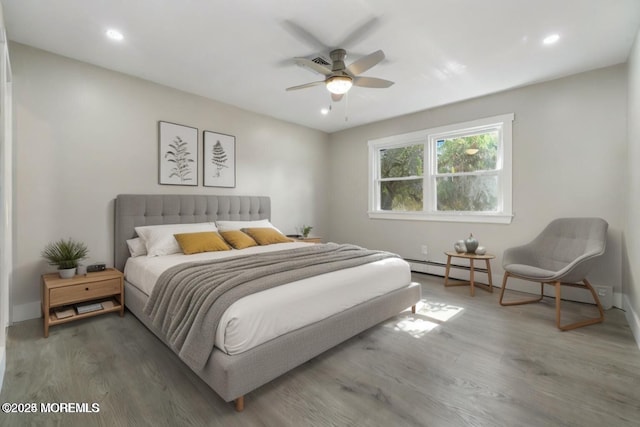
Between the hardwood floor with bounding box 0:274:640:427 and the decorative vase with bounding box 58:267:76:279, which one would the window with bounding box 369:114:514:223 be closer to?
the hardwood floor with bounding box 0:274:640:427

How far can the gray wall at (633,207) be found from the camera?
2.49m

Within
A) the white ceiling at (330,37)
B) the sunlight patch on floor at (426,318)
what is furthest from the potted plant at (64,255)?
the sunlight patch on floor at (426,318)

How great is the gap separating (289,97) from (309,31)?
1571 millimetres

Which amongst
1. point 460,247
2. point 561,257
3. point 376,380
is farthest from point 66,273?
point 561,257

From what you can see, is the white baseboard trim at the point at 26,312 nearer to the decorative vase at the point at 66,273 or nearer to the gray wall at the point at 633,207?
the decorative vase at the point at 66,273

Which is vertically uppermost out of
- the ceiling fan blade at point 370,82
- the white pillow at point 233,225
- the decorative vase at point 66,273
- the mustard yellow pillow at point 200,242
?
the ceiling fan blade at point 370,82

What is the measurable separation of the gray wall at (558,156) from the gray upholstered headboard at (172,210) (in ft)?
9.10

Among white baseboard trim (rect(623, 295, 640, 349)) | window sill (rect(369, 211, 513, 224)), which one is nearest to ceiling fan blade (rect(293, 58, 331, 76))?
window sill (rect(369, 211, 513, 224))

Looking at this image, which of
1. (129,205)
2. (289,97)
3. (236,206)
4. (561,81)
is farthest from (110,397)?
(561,81)

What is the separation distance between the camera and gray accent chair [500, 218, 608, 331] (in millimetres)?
2744

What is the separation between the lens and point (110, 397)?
1755 mm

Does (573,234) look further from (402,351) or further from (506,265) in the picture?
(402,351)

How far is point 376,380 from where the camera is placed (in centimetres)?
194

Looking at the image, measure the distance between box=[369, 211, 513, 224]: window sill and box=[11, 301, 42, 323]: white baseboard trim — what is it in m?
4.55
